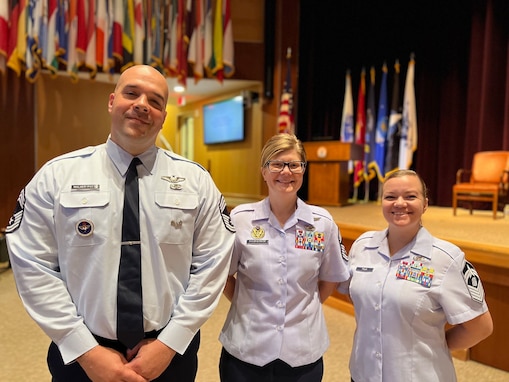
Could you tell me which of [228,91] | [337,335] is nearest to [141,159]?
[337,335]

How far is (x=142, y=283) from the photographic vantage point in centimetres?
107

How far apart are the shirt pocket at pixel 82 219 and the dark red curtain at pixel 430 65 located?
596cm

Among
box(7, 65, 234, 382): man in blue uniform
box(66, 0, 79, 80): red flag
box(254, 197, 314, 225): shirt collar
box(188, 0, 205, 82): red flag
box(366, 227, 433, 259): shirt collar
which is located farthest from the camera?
box(188, 0, 205, 82): red flag

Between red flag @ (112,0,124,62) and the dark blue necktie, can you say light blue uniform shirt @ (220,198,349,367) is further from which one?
red flag @ (112,0,124,62)

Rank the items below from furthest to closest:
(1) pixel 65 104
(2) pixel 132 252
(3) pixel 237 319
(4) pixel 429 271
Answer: (1) pixel 65 104
(3) pixel 237 319
(4) pixel 429 271
(2) pixel 132 252

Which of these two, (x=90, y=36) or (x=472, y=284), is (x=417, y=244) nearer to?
(x=472, y=284)

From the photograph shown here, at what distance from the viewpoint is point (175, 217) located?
1115mm

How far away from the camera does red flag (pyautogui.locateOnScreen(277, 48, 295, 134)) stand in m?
6.54

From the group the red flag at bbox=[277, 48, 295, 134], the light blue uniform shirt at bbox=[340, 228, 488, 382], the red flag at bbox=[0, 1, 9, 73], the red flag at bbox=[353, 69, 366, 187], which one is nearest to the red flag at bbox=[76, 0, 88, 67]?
the red flag at bbox=[0, 1, 9, 73]

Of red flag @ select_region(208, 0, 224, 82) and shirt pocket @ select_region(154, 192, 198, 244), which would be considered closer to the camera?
shirt pocket @ select_region(154, 192, 198, 244)

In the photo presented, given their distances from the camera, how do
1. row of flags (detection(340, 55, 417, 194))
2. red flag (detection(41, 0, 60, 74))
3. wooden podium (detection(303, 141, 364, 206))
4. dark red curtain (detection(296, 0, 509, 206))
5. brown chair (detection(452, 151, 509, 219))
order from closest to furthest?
brown chair (detection(452, 151, 509, 219)) → red flag (detection(41, 0, 60, 74)) → dark red curtain (detection(296, 0, 509, 206)) → wooden podium (detection(303, 141, 364, 206)) → row of flags (detection(340, 55, 417, 194))

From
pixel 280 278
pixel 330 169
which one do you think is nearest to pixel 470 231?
pixel 330 169

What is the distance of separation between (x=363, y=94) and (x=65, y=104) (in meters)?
4.87

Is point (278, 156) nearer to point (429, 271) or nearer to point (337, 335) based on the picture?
point (429, 271)
